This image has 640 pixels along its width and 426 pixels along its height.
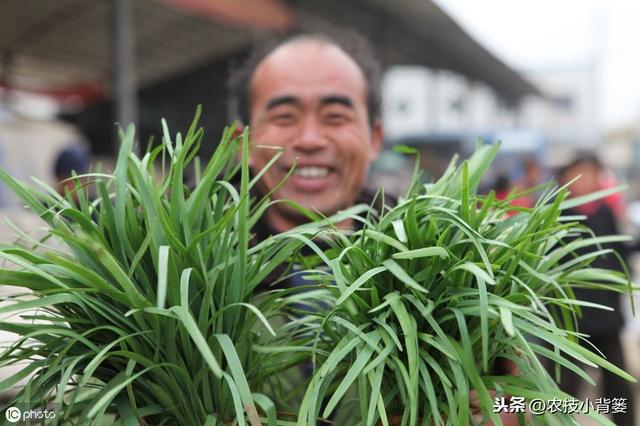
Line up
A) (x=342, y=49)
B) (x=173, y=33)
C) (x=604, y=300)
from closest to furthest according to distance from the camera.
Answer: (x=342, y=49), (x=604, y=300), (x=173, y=33)

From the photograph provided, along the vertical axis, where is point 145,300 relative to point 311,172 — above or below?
below

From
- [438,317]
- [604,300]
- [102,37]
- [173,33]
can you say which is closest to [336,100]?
[438,317]

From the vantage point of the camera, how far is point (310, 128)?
46.4 inches

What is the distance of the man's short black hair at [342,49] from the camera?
1.31m

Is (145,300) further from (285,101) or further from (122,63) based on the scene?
(122,63)

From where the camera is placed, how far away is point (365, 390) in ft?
2.03

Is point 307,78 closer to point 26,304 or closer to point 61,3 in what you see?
point 26,304

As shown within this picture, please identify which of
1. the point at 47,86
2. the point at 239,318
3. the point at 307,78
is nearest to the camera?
the point at 239,318

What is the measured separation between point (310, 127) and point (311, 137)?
0.07 feet

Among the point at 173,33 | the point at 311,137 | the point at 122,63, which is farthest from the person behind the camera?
the point at 173,33

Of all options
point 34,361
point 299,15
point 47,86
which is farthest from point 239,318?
point 47,86

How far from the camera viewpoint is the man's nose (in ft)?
3.84

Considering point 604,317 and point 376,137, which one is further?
point 604,317

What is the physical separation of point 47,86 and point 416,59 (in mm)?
5755
